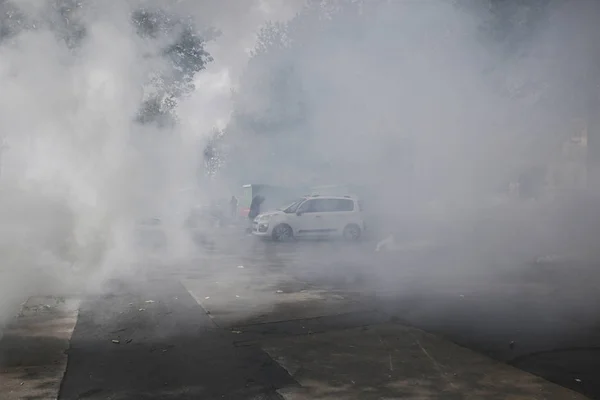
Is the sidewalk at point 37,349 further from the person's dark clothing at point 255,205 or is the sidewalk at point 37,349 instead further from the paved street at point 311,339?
the person's dark clothing at point 255,205

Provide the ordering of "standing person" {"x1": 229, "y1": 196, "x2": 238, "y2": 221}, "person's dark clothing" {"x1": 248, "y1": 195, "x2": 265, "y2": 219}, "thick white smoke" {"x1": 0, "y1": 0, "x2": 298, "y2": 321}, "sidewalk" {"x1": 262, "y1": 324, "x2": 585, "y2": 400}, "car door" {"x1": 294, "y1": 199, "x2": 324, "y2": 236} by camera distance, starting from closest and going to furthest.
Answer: "sidewalk" {"x1": 262, "y1": 324, "x2": 585, "y2": 400} → "thick white smoke" {"x1": 0, "y1": 0, "x2": 298, "y2": 321} → "car door" {"x1": 294, "y1": 199, "x2": 324, "y2": 236} → "person's dark clothing" {"x1": 248, "y1": 195, "x2": 265, "y2": 219} → "standing person" {"x1": 229, "y1": 196, "x2": 238, "y2": 221}

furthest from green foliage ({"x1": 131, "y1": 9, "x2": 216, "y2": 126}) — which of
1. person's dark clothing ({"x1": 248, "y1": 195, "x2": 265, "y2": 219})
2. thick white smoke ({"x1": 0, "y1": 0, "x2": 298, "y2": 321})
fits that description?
person's dark clothing ({"x1": 248, "y1": 195, "x2": 265, "y2": 219})

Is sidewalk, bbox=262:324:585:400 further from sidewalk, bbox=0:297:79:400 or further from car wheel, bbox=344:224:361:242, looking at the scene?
car wheel, bbox=344:224:361:242

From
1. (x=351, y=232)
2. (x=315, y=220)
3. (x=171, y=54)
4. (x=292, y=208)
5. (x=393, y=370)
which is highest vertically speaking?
(x=171, y=54)

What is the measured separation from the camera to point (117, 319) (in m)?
5.97

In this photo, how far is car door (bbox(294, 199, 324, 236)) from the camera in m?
15.5

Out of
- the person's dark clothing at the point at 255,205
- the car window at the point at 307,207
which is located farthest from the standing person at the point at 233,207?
the car window at the point at 307,207

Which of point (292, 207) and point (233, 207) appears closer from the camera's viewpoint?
point (292, 207)

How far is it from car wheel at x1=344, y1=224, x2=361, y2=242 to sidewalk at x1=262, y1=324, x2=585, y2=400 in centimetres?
1025

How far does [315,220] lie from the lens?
51.1 feet

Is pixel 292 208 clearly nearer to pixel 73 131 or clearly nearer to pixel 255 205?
pixel 255 205

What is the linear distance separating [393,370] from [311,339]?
1062 millimetres

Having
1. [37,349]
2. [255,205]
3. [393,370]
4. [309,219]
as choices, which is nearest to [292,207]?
[309,219]

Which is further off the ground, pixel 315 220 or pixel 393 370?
pixel 315 220
